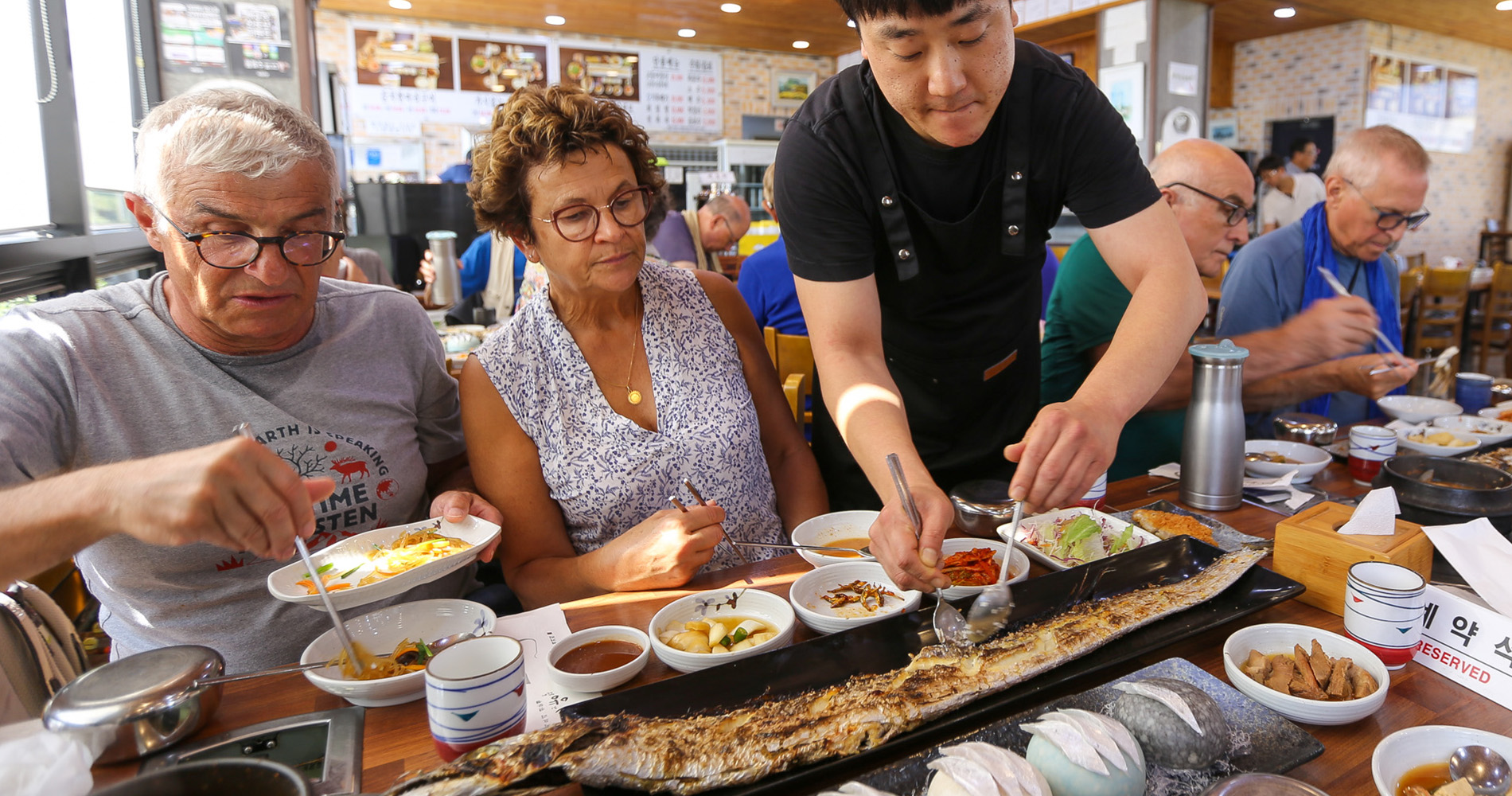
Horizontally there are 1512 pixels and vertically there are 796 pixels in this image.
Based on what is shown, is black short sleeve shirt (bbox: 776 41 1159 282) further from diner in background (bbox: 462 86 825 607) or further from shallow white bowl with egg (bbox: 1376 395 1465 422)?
shallow white bowl with egg (bbox: 1376 395 1465 422)

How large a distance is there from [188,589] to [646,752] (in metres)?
1.14

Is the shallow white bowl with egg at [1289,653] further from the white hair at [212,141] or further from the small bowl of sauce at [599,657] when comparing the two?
the white hair at [212,141]

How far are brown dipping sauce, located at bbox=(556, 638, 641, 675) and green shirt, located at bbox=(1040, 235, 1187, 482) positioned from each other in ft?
5.60

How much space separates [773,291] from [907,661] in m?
2.51

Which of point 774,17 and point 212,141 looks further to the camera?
point 774,17

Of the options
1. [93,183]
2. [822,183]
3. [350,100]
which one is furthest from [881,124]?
[350,100]

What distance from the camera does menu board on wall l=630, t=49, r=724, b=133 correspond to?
1094 centimetres

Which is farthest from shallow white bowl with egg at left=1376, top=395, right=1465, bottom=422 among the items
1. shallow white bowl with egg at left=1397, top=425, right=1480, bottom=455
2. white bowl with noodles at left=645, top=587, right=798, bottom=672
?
white bowl with noodles at left=645, top=587, right=798, bottom=672

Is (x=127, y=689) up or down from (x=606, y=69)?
down

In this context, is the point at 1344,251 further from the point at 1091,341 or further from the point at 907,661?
the point at 907,661

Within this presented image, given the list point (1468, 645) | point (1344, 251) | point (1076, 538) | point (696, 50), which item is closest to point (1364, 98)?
point (696, 50)

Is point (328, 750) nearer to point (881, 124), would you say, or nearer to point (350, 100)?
point (881, 124)

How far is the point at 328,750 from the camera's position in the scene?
42.1 inches

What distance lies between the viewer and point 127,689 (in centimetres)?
105
